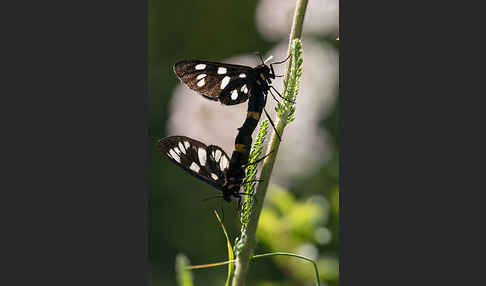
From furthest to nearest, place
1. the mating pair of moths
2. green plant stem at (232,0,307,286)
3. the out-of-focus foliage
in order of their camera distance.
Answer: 1. the out-of-focus foliage
2. the mating pair of moths
3. green plant stem at (232,0,307,286)

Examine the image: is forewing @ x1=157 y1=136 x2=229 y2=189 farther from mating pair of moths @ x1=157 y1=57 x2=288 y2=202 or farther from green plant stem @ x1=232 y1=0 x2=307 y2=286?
green plant stem @ x1=232 y1=0 x2=307 y2=286

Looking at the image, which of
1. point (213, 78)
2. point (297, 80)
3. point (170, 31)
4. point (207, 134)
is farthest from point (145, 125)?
point (170, 31)

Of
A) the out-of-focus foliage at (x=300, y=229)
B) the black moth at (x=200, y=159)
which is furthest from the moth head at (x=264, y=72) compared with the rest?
the out-of-focus foliage at (x=300, y=229)

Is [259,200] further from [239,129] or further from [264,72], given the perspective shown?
[264,72]

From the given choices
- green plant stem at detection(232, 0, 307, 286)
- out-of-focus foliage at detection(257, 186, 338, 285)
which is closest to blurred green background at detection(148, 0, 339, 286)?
out-of-focus foliage at detection(257, 186, 338, 285)

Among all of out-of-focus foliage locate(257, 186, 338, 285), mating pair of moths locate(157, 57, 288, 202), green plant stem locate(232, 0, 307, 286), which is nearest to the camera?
green plant stem locate(232, 0, 307, 286)

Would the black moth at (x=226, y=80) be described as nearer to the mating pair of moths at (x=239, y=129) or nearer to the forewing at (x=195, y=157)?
the mating pair of moths at (x=239, y=129)
